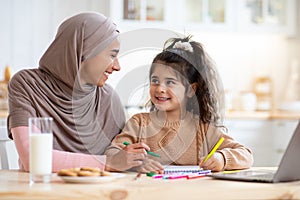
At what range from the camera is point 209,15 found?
4602 mm

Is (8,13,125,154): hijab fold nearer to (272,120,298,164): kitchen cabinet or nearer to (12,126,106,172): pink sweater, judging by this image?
(12,126,106,172): pink sweater

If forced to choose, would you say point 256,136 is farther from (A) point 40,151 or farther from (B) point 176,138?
(A) point 40,151

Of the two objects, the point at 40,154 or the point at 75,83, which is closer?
the point at 40,154

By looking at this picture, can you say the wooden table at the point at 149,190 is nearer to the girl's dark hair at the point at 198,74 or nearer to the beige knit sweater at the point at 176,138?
the beige knit sweater at the point at 176,138

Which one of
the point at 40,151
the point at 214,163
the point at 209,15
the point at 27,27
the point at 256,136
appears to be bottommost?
the point at 256,136

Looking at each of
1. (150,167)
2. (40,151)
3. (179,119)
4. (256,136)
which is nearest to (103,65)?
(179,119)

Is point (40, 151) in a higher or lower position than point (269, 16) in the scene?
lower

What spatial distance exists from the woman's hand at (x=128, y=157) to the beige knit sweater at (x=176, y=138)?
13 cm

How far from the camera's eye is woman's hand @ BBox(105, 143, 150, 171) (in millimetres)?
1618

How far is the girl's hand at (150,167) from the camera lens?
5.25ft

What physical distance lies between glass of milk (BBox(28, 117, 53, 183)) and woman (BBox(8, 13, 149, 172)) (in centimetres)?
37

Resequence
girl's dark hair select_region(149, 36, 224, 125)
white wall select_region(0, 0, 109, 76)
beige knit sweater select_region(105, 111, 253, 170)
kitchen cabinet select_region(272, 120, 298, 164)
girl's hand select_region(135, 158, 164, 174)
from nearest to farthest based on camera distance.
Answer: girl's hand select_region(135, 158, 164, 174) → beige knit sweater select_region(105, 111, 253, 170) → girl's dark hair select_region(149, 36, 224, 125) → kitchen cabinet select_region(272, 120, 298, 164) → white wall select_region(0, 0, 109, 76)

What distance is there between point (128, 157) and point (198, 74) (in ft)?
1.75

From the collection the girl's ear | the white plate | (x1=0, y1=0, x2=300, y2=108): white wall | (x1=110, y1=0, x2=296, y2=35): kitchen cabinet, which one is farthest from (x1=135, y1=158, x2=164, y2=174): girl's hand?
(x1=0, y1=0, x2=300, y2=108): white wall
